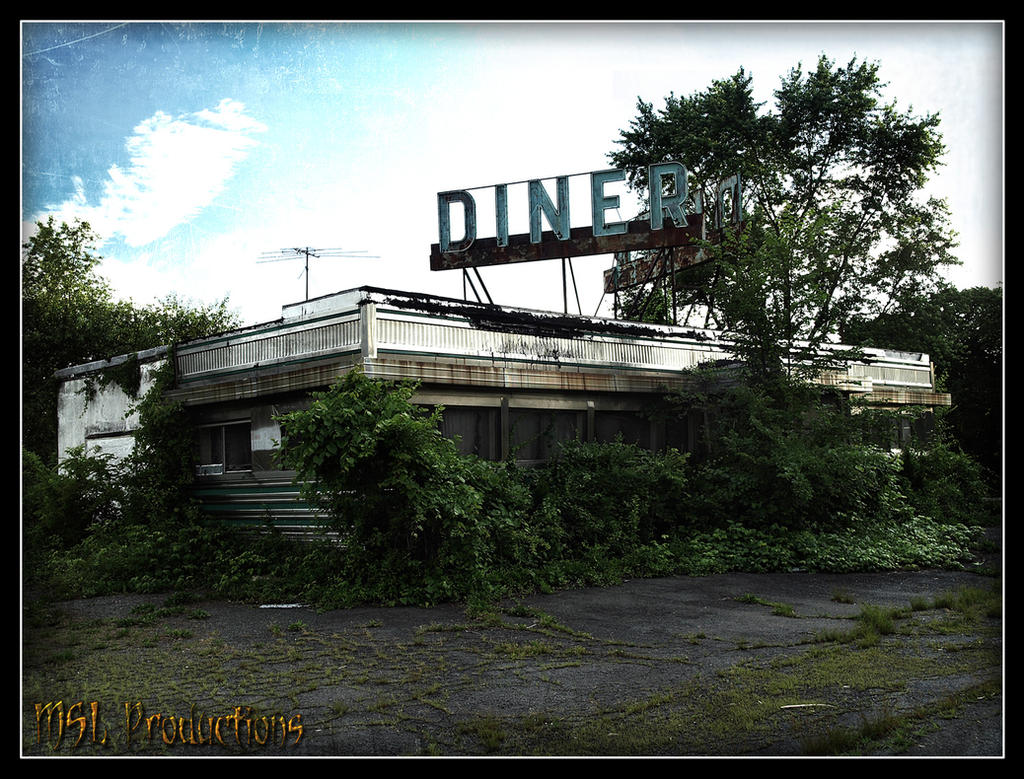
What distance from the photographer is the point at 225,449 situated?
1368 centimetres

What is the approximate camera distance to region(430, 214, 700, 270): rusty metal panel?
1650cm

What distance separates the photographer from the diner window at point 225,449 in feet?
44.0

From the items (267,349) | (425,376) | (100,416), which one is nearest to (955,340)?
(425,376)

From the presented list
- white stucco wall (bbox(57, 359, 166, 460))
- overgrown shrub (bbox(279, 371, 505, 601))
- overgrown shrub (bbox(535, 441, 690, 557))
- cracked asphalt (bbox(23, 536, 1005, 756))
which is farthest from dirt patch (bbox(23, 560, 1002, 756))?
white stucco wall (bbox(57, 359, 166, 460))

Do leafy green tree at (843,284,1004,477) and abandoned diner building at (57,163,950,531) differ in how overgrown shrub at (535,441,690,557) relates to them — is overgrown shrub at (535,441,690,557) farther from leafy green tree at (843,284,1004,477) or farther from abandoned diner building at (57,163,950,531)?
leafy green tree at (843,284,1004,477)

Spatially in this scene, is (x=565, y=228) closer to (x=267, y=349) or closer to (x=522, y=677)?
(x=267, y=349)

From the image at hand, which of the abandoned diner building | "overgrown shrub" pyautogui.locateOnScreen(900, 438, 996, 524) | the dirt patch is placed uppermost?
the abandoned diner building

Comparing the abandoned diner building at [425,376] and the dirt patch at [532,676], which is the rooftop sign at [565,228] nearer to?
the abandoned diner building at [425,376]

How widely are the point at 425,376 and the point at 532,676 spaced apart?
585 centimetres

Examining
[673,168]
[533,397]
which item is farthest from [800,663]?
[673,168]

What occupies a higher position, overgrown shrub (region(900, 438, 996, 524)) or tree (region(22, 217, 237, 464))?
tree (region(22, 217, 237, 464))

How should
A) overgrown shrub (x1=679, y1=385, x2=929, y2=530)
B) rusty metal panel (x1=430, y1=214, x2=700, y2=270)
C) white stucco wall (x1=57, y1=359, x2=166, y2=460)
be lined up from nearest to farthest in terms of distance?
overgrown shrub (x1=679, y1=385, x2=929, y2=530) → white stucco wall (x1=57, y1=359, x2=166, y2=460) → rusty metal panel (x1=430, y1=214, x2=700, y2=270)

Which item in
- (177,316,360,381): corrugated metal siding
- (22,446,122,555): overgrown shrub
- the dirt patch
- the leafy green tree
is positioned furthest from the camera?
the leafy green tree

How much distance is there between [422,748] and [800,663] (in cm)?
334
